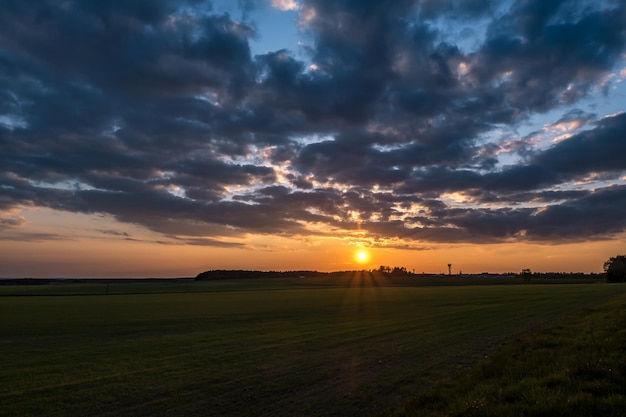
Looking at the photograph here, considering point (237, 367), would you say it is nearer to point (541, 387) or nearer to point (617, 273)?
point (541, 387)

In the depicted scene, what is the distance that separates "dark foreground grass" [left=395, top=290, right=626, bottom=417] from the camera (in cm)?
909

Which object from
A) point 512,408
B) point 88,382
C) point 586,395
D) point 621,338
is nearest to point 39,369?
point 88,382

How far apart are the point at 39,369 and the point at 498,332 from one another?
23.7 meters

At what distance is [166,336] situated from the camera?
2881 cm

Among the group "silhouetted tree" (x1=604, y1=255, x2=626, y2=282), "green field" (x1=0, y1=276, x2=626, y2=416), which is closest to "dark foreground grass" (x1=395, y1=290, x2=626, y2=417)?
"green field" (x1=0, y1=276, x2=626, y2=416)

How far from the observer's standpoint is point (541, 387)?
10.7 metres

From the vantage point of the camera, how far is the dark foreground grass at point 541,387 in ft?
29.8

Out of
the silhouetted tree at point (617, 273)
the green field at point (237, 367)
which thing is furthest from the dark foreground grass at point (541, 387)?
the silhouetted tree at point (617, 273)

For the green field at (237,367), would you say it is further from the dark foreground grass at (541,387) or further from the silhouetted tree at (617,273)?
the silhouetted tree at (617,273)

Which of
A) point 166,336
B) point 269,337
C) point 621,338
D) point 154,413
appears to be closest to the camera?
point 154,413

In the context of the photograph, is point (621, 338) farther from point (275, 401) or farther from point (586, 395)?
point (275, 401)

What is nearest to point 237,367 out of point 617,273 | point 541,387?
Answer: point 541,387

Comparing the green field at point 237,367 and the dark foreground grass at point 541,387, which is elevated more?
the dark foreground grass at point 541,387

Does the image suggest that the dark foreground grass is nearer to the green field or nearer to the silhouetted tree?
the green field
